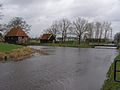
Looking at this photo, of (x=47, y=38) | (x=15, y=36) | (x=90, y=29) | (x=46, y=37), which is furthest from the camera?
(x=90, y=29)

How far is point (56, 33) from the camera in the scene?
99.1m

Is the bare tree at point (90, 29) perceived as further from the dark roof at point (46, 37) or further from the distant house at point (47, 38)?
the dark roof at point (46, 37)

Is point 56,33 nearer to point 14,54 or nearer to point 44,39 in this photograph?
point 44,39

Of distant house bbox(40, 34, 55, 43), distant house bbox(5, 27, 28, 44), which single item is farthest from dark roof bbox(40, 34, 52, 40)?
distant house bbox(5, 27, 28, 44)

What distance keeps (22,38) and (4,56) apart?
5062cm

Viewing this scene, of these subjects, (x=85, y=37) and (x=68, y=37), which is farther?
(x=68, y=37)

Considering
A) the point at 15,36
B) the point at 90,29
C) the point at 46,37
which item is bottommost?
the point at 46,37

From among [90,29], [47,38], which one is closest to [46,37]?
[47,38]

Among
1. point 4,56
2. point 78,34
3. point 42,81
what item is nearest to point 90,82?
point 42,81

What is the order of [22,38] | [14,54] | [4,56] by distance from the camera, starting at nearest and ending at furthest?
[4,56], [14,54], [22,38]

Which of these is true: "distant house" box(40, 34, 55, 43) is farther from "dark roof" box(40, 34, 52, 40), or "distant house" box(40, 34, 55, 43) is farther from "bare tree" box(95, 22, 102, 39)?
"bare tree" box(95, 22, 102, 39)

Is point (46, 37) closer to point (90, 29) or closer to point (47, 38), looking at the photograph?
point (47, 38)

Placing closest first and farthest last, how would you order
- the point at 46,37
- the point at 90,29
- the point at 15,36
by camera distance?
the point at 15,36
the point at 46,37
the point at 90,29

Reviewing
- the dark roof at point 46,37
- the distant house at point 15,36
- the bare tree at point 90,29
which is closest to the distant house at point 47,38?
the dark roof at point 46,37
